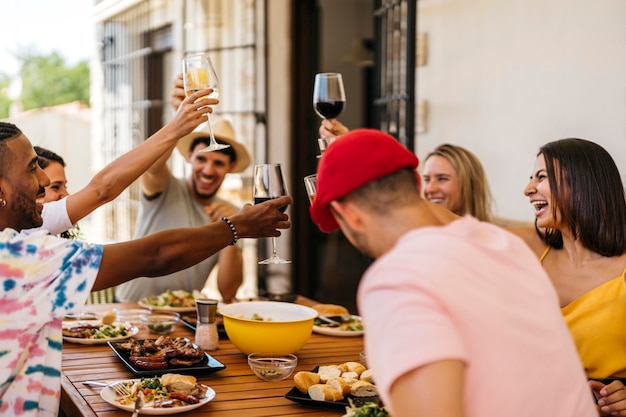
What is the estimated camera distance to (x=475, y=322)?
3.76ft

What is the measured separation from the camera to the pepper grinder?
2.31 m

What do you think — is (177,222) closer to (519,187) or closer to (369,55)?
(519,187)

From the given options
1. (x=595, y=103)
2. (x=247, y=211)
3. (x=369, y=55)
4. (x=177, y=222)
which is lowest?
(x=177, y=222)

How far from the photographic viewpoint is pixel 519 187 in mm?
3438

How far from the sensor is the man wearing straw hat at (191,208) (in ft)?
11.3

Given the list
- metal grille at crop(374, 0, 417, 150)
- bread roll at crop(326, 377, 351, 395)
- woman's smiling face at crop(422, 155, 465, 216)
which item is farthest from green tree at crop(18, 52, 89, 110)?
bread roll at crop(326, 377, 351, 395)

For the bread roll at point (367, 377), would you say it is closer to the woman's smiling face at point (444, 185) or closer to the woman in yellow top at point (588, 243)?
the woman in yellow top at point (588, 243)

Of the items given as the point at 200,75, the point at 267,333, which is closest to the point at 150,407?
the point at 267,333

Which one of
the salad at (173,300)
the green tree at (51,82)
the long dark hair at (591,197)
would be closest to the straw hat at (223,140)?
the salad at (173,300)

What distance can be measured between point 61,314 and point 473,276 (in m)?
0.90

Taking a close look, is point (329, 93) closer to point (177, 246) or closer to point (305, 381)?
point (177, 246)

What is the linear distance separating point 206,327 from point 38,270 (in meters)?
0.80

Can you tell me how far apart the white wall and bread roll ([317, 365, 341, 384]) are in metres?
1.52

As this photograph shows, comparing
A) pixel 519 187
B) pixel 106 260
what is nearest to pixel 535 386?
pixel 106 260
